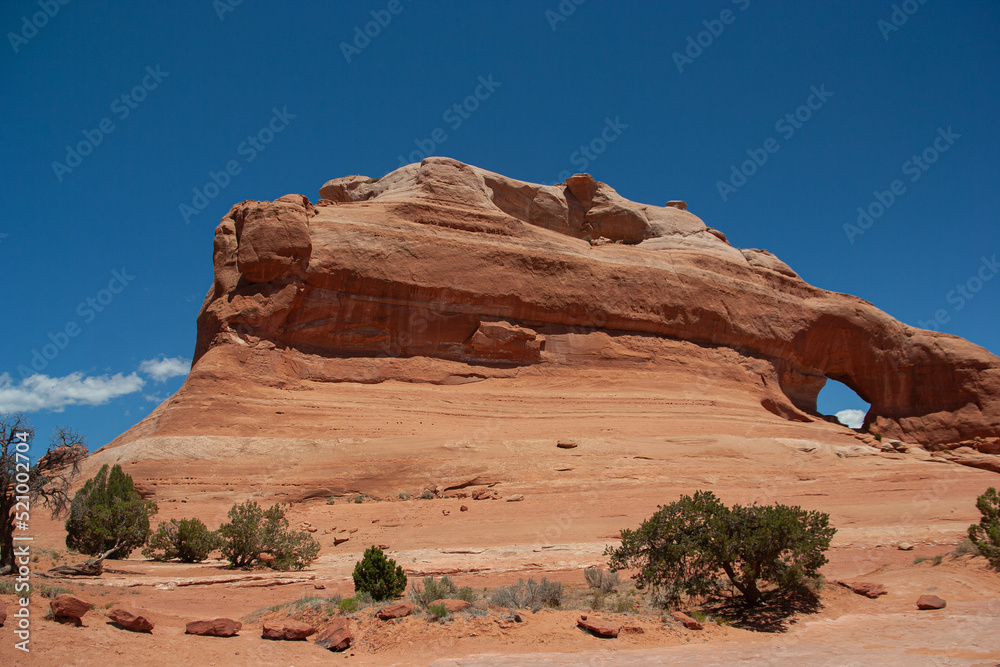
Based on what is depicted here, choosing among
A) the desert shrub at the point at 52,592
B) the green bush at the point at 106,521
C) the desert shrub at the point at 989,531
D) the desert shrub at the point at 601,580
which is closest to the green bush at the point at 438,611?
the desert shrub at the point at 601,580

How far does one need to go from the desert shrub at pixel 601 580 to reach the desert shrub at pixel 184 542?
7.92 metres

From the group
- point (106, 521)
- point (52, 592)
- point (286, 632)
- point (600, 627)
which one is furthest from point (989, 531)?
→ point (106, 521)

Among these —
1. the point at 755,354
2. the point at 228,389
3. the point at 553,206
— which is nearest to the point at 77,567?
the point at 228,389

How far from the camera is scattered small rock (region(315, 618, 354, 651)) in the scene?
7942mm

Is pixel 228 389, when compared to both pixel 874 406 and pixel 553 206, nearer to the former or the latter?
pixel 553 206

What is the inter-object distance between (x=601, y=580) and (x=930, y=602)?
15.6ft

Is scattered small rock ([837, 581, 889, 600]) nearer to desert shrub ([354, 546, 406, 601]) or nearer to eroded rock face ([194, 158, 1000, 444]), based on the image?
desert shrub ([354, 546, 406, 601])

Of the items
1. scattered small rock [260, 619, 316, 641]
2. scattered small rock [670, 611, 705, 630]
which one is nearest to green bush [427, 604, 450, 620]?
scattered small rock [260, 619, 316, 641]

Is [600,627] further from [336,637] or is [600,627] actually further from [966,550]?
[966,550]

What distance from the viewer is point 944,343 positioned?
3189 cm

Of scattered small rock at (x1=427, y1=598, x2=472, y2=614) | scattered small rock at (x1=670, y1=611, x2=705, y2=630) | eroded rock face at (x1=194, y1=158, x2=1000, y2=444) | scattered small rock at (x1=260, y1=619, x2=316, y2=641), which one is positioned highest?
eroded rock face at (x1=194, y1=158, x2=1000, y2=444)

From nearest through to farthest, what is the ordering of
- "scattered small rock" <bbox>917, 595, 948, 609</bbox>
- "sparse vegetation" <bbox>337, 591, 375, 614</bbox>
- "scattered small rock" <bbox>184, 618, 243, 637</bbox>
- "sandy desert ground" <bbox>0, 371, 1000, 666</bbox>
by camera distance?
"scattered small rock" <bbox>184, 618, 243, 637</bbox>
"sandy desert ground" <bbox>0, 371, 1000, 666</bbox>
"sparse vegetation" <bbox>337, 591, 375, 614</bbox>
"scattered small rock" <bbox>917, 595, 948, 609</bbox>

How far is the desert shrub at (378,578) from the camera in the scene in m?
9.86

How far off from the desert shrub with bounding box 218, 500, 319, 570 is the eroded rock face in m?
7.81
